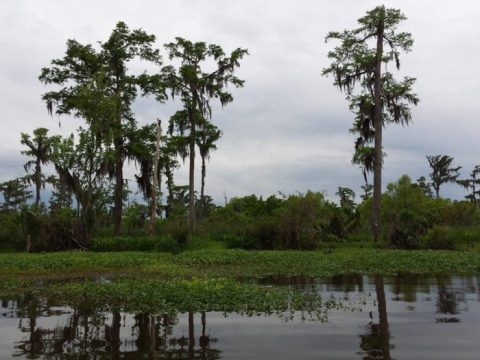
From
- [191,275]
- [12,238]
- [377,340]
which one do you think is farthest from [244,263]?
[12,238]

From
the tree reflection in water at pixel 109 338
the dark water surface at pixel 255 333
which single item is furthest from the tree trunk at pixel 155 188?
the tree reflection in water at pixel 109 338

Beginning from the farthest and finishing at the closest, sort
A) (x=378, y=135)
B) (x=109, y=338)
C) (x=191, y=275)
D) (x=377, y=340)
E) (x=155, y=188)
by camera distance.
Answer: (x=155, y=188), (x=378, y=135), (x=191, y=275), (x=109, y=338), (x=377, y=340)

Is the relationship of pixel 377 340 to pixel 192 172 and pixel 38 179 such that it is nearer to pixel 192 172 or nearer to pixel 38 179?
pixel 192 172

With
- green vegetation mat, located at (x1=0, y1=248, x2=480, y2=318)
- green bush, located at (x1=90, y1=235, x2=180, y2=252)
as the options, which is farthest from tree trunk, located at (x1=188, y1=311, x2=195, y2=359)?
green bush, located at (x1=90, y1=235, x2=180, y2=252)

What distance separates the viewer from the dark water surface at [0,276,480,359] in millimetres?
7930

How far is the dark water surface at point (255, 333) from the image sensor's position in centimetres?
793

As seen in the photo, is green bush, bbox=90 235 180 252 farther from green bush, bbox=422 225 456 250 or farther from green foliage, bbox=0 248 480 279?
green bush, bbox=422 225 456 250

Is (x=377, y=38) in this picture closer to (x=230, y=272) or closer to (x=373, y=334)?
(x=230, y=272)

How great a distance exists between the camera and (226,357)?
25.3 feet

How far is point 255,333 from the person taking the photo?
9180 mm

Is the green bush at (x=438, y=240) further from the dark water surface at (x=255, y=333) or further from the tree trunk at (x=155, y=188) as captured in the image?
the tree trunk at (x=155, y=188)

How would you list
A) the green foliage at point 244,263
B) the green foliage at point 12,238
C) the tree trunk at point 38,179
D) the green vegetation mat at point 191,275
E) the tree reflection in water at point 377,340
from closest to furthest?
the tree reflection in water at point 377,340 < the green vegetation mat at point 191,275 < the green foliage at point 244,263 < the green foliage at point 12,238 < the tree trunk at point 38,179

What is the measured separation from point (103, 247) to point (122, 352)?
21319 mm

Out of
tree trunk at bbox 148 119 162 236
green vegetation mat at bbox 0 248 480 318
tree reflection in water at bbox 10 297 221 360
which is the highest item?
tree trunk at bbox 148 119 162 236
